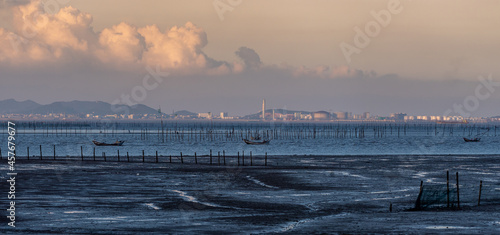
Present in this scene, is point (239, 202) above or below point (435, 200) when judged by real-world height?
below

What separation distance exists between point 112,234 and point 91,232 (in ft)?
3.39

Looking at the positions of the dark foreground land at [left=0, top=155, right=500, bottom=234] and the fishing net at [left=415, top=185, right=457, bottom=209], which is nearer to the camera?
the dark foreground land at [left=0, top=155, right=500, bottom=234]

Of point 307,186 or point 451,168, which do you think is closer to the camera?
point 307,186

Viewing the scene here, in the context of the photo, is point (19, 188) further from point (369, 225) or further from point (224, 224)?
Answer: point (369, 225)

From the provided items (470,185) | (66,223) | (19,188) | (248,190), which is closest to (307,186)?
(248,190)

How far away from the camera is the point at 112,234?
80.9 feet

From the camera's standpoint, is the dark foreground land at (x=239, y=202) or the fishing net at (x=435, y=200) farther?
the fishing net at (x=435, y=200)

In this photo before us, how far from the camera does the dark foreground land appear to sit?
26.7m

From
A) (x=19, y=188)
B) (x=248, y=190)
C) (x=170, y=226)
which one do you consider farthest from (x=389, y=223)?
(x=19, y=188)

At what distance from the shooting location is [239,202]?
36812mm

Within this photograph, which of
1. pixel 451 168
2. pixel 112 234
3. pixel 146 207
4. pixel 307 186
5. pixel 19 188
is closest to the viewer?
pixel 112 234

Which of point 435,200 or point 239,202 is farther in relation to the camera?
point 239,202

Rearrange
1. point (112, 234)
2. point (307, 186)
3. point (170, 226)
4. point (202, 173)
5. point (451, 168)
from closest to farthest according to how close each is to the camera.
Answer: point (112, 234) → point (170, 226) → point (307, 186) → point (202, 173) → point (451, 168)

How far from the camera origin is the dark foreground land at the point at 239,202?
26.7 meters
